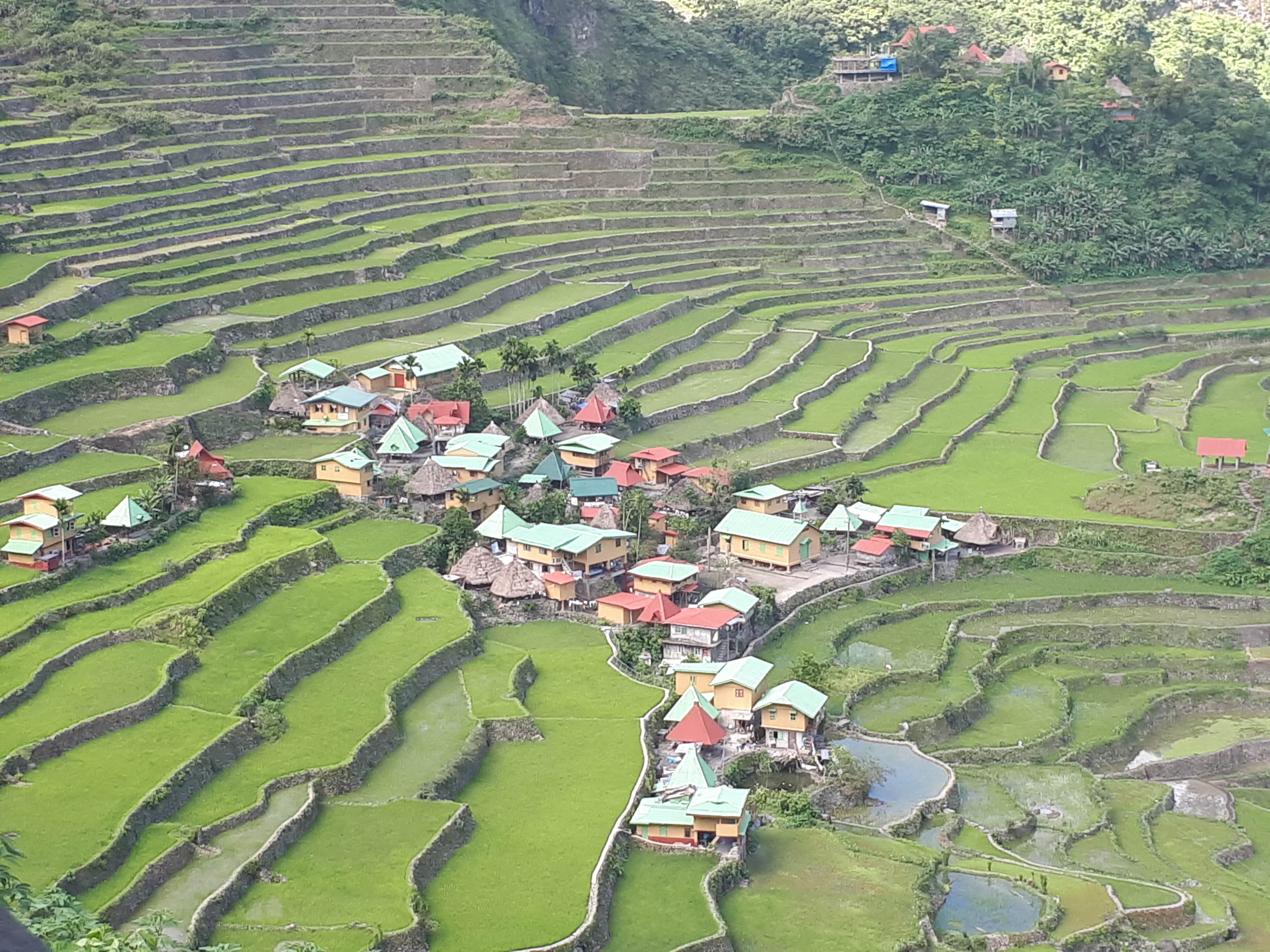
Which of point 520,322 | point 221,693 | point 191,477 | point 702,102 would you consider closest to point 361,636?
point 221,693

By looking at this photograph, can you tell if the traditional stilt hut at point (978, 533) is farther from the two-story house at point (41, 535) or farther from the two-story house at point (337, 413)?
the two-story house at point (41, 535)

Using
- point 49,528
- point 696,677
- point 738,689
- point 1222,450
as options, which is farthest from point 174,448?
point 1222,450

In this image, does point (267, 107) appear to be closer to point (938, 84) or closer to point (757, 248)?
point (757, 248)

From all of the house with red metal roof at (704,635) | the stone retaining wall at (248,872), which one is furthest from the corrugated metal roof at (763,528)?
the stone retaining wall at (248,872)

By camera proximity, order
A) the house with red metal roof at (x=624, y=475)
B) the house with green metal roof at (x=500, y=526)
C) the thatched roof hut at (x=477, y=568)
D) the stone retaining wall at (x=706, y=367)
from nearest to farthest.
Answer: the thatched roof hut at (x=477, y=568), the house with green metal roof at (x=500, y=526), the house with red metal roof at (x=624, y=475), the stone retaining wall at (x=706, y=367)

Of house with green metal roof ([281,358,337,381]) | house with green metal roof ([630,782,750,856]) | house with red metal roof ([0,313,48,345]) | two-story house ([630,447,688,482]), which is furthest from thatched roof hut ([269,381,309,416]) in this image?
house with green metal roof ([630,782,750,856])

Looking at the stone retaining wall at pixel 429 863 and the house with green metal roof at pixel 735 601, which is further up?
the stone retaining wall at pixel 429 863
